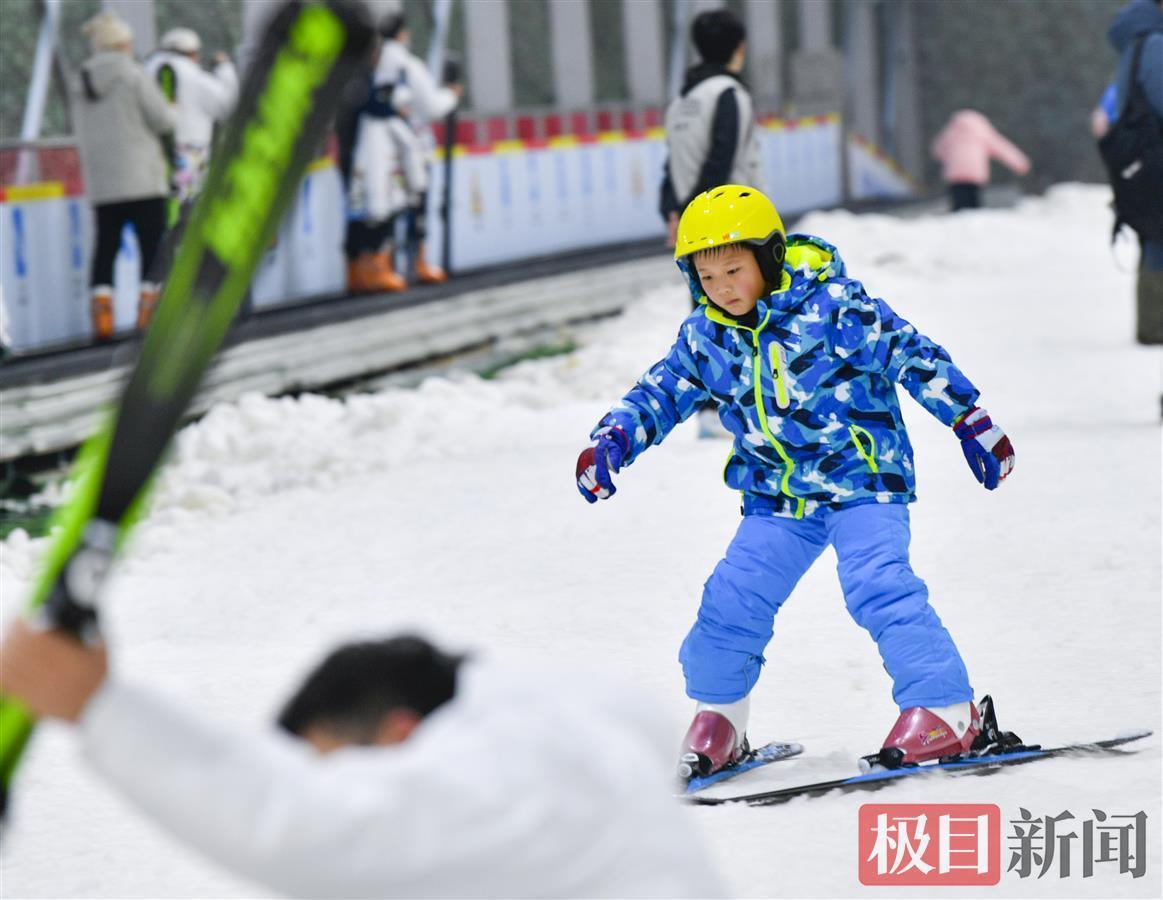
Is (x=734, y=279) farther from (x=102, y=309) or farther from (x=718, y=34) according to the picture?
(x=102, y=309)

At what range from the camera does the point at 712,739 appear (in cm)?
418

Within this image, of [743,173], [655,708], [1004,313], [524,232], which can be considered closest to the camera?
[655,708]

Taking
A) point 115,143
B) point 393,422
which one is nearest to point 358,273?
point 115,143

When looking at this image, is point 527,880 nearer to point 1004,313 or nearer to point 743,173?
point 743,173

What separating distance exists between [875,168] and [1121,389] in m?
17.6

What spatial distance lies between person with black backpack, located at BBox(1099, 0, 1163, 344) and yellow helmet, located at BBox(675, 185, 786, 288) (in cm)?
465

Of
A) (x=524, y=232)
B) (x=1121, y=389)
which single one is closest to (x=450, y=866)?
(x=1121, y=389)

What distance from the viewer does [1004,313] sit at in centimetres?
1362

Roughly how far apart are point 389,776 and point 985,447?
2612 millimetres

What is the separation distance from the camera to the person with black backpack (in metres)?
8.32

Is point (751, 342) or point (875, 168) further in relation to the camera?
point (875, 168)

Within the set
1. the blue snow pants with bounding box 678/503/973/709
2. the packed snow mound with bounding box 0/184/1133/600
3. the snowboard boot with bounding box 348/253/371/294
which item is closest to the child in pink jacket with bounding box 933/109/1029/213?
the packed snow mound with bounding box 0/184/1133/600

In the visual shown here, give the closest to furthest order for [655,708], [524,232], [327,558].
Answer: [655,708], [327,558], [524,232]

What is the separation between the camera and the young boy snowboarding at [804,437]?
13.2 ft
